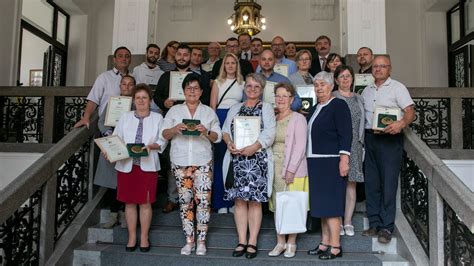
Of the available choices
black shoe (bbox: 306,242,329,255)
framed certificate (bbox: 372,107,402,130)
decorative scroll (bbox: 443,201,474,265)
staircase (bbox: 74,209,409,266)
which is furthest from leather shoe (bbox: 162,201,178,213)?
decorative scroll (bbox: 443,201,474,265)

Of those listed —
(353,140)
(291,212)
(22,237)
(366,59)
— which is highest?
(366,59)

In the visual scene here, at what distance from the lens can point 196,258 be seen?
13.6 feet

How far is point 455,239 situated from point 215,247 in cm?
216

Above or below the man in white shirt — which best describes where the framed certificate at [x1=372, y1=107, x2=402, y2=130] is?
below

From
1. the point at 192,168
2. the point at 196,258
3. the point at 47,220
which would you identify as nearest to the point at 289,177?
the point at 192,168

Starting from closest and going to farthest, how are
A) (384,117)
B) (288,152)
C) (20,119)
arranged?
(288,152) < (384,117) < (20,119)

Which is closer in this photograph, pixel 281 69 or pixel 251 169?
pixel 251 169

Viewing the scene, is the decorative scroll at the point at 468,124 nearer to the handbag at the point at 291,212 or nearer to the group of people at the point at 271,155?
the group of people at the point at 271,155

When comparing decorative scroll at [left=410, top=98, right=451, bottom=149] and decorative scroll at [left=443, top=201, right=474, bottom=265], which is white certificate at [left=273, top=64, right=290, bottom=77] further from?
decorative scroll at [left=443, top=201, right=474, bottom=265]

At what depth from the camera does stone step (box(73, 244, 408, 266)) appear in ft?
13.3

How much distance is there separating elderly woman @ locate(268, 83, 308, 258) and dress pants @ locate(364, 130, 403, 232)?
736 mm

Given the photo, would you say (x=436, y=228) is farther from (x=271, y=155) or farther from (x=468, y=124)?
(x=468, y=124)

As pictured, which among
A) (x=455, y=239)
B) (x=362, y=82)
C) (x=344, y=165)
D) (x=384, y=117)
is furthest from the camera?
(x=362, y=82)

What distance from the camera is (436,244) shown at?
3781mm
